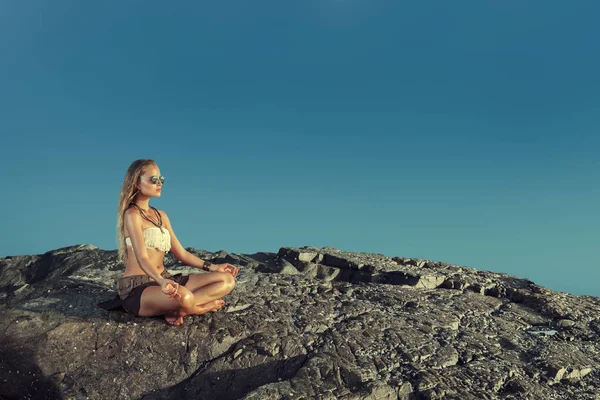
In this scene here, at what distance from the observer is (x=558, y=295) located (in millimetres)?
10906

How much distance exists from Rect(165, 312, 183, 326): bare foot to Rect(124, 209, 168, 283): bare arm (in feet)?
2.59

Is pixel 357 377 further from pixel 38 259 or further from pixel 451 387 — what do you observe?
pixel 38 259

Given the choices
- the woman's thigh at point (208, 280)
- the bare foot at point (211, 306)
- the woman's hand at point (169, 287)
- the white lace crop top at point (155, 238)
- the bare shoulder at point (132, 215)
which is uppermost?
the bare shoulder at point (132, 215)

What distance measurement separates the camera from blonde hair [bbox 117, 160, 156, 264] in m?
7.34

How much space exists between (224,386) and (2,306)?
15.2 feet

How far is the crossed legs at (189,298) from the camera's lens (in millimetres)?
6992

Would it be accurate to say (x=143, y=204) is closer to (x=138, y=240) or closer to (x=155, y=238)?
(x=155, y=238)

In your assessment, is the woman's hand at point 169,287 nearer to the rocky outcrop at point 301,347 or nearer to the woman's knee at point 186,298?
the woman's knee at point 186,298

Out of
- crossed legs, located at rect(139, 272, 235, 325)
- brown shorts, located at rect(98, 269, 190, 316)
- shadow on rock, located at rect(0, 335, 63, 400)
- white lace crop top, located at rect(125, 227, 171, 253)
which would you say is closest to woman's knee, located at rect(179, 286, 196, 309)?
crossed legs, located at rect(139, 272, 235, 325)

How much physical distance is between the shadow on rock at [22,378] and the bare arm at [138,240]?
2023 mm

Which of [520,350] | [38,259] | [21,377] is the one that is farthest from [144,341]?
[38,259]

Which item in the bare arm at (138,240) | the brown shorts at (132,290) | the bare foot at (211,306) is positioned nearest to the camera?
the bare arm at (138,240)

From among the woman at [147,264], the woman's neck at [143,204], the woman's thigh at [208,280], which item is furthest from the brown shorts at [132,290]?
the woman's neck at [143,204]

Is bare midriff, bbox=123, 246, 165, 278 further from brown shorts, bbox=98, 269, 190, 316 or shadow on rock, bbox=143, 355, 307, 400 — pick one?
shadow on rock, bbox=143, 355, 307, 400
